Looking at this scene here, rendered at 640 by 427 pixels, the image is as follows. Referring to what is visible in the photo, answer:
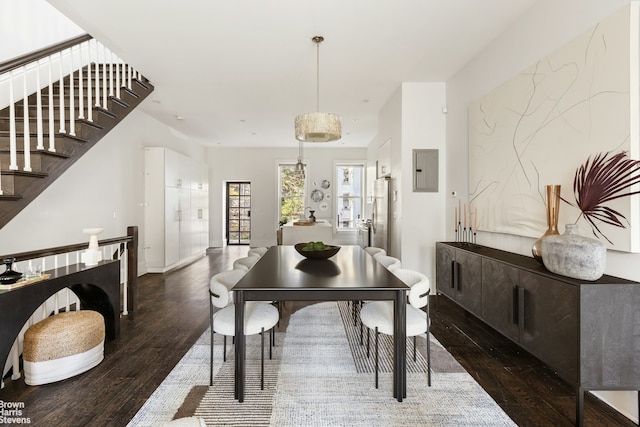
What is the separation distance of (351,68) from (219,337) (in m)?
3.54

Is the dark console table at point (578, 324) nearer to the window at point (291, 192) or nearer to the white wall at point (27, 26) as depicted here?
the white wall at point (27, 26)

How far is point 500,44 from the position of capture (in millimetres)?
3230

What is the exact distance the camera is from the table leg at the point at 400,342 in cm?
203

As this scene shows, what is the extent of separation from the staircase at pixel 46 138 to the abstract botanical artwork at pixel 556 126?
4188mm

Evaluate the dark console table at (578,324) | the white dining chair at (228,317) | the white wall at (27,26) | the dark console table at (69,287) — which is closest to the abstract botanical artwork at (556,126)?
the dark console table at (578,324)

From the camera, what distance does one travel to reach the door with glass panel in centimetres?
1022

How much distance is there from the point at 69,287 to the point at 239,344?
183 cm

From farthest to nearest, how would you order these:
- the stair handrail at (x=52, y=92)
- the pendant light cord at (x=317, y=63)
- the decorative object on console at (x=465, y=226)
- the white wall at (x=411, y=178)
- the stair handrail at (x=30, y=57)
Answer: the white wall at (x=411, y=178) < the decorative object on console at (x=465, y=226) < the pendant light cord at (x=317, y=63) < the stair handrail at (x=52, y=92) < the stair handrail at (x=30, y=57)

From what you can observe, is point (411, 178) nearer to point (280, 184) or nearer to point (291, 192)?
point (291, 192)

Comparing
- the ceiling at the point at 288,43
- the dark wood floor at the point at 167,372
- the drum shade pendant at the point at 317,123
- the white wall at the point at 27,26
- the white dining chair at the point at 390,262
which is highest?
the white wall at the point at 27,26

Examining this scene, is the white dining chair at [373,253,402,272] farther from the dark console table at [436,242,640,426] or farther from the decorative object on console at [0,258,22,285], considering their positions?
the decorative object on console at [0,258,22,285]

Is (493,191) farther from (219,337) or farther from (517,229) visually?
(219,337)

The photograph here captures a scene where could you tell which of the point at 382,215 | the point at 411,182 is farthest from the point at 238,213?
the point at 411,182

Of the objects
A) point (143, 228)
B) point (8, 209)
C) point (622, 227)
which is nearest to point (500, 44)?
point (622, 227)
